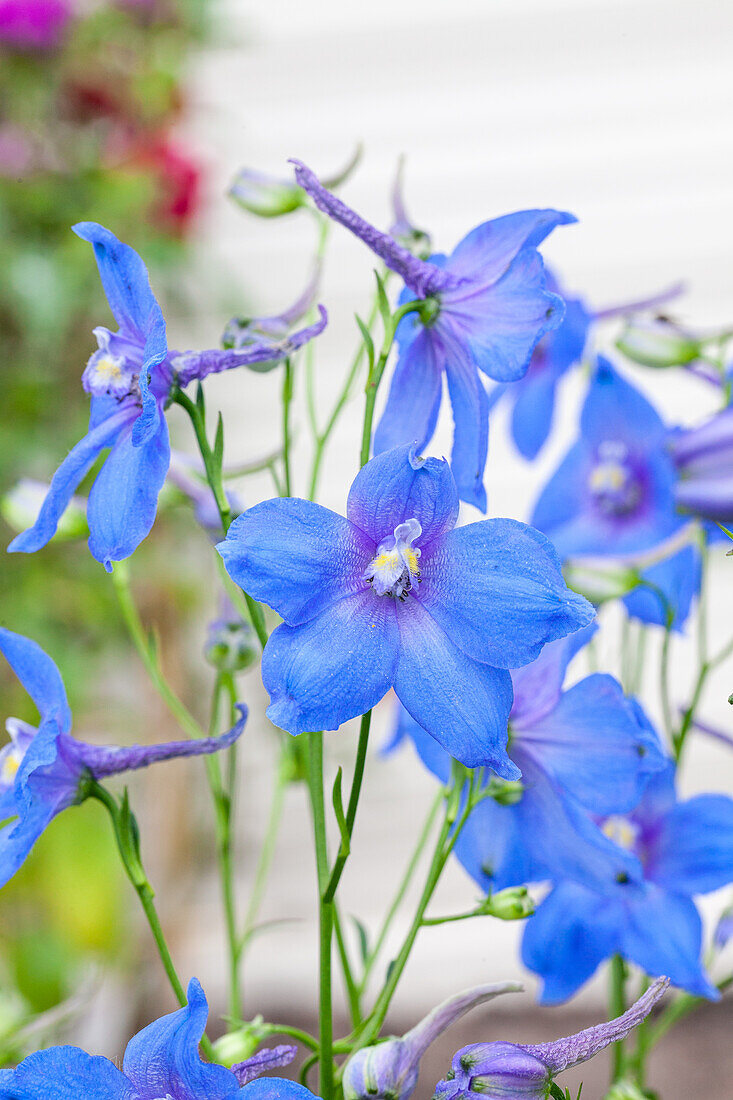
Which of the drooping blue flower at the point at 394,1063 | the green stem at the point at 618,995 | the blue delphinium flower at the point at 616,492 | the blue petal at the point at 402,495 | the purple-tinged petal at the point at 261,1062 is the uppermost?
the blue petal at the point at 402,495

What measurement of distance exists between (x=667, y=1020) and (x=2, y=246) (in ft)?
4.21

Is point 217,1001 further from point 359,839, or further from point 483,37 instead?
point 483,37

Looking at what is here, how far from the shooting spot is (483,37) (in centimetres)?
189

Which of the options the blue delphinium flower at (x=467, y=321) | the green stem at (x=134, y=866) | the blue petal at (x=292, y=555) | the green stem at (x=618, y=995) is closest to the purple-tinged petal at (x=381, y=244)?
the blue delphinium flower at (x=467, y=321)

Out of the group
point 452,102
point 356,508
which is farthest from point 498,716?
point 452,102

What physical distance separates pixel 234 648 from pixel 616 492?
0.83ft

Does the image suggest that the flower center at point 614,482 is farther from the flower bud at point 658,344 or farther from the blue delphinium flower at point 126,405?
the blue delphinium flower at point 126,405

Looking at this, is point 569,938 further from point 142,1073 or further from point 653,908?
point 142,1073

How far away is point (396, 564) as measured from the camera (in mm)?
318

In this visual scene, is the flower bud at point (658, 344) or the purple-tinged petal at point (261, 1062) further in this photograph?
the flower bud at point (658, 344)

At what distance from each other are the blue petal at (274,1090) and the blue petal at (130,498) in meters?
0.15

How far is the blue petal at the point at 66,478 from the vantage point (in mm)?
342

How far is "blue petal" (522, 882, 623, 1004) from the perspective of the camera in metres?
0.46

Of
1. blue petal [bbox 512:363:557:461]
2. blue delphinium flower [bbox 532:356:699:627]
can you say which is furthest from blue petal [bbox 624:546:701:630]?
blue petal [bbox 512:363:557:461]
